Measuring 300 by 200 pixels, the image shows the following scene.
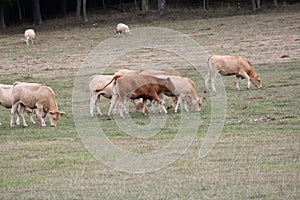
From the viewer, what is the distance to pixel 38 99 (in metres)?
17.4

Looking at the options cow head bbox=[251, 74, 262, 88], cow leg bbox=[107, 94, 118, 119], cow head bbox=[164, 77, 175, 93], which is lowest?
cow head bbox=[251, 74, 262, 88]

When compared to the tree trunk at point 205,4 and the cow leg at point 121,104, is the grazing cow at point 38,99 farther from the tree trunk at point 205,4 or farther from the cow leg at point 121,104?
the tree trunk at point 205,4

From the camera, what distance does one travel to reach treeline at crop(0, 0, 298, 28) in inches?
2138

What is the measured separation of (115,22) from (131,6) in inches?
348

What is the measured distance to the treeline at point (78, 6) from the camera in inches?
2138

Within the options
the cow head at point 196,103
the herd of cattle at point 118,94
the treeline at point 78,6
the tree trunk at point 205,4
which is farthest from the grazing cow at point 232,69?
the tree trunk at point 205,4

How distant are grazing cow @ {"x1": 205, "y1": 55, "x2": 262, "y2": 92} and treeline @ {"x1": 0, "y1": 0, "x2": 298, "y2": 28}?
29.6 metres

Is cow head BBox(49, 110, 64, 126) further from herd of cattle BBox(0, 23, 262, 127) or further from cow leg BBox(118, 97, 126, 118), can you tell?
cow leg BBox(118, 97, 126, 118)

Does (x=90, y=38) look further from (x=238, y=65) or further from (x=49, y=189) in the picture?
(x=49, y=189)

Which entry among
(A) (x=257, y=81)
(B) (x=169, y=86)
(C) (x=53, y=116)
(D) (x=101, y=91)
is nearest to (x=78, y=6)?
(A) (x=257, y=81)

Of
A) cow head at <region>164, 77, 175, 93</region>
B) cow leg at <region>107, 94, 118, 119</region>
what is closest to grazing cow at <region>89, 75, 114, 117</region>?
cow leg at <region>107, 94, 118, 119</region>

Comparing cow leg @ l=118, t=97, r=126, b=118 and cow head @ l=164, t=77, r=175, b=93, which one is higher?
cow head @ l=164, t=77, r=175, b=93

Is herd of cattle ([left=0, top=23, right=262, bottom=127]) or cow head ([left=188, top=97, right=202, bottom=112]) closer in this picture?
herd of cattle ([left=0, top=23, right=262, bottom=127])

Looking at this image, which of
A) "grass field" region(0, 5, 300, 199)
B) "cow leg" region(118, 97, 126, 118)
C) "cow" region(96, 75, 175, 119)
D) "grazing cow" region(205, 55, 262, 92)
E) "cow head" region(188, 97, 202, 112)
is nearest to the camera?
"grass field" region(0, 5, 300, 199)
